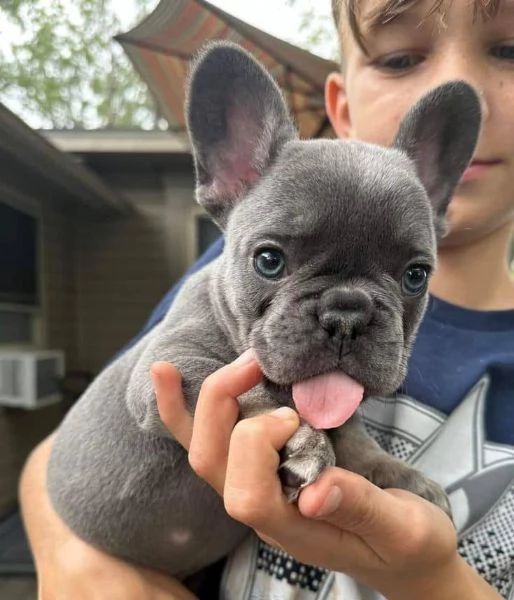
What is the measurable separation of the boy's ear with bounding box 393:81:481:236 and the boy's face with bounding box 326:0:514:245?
21cm

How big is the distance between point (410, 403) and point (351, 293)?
767 millimetres

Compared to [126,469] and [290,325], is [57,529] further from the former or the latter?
[290,325]

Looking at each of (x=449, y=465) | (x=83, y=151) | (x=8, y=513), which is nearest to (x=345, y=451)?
(x=449, y=465)

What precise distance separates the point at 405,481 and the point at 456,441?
1.52ft

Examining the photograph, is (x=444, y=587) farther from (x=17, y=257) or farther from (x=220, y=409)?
(x=17, y=257)

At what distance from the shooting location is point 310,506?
3.16ft

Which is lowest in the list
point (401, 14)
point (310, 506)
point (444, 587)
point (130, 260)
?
point (444, 587)

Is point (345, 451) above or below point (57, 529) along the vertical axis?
Result: above

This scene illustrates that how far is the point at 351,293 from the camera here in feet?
3.62

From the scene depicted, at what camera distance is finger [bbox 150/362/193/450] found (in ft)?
3.93

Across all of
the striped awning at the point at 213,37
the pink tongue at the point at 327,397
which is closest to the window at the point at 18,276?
the striped awning at the point at 213,37

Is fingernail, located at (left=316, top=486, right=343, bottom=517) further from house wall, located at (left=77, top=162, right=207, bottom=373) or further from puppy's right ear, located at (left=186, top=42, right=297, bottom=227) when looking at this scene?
house wall, located at (left=77, top=162, right=207, bottom=373)

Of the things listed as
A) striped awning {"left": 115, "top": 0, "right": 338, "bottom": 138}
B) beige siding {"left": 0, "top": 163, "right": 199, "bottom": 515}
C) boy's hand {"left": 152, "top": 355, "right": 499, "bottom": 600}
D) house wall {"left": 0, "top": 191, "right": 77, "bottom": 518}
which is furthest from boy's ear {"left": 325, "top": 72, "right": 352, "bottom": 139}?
beige siding {"left": 0, "top": 163, "right": 199, "bottom": 515}

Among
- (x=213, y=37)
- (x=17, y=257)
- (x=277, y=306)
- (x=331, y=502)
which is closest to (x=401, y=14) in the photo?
(x=277, y=306)
